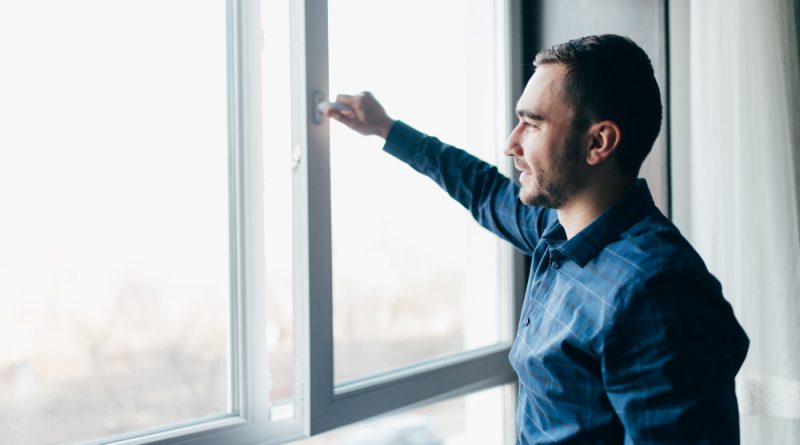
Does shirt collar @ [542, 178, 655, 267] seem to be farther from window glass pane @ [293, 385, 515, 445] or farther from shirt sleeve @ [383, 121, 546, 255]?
window glass pane @ [293, 385, 515, 445]

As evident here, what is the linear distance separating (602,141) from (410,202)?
0.55m

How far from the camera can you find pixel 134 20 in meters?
1.12

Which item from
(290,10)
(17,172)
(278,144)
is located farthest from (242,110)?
(17,172)

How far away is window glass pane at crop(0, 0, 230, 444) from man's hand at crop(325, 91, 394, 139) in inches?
9.2

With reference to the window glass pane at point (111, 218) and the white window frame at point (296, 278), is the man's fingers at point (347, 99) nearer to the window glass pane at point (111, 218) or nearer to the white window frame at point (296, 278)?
the white window frame at point (296, 278)

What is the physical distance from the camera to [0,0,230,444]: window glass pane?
100 cm

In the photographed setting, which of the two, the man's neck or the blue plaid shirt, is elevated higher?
the man's neck

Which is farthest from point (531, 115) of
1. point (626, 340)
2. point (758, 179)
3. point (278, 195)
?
point (758, 179)

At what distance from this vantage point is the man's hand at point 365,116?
47.9 inches

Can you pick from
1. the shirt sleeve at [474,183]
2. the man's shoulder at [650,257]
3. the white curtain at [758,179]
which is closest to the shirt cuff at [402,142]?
the shirt sleeve at [474,183]

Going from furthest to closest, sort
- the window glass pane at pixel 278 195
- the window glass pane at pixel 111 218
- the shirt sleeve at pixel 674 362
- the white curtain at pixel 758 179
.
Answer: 1. the white curtain at pixel 758 179
2. the window glass pane at pixel 278 195
3. the window glass pane at pixel 111 218
4. the shirt sleeve at pixel 674 362

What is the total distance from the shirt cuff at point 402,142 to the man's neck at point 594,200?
1.16 feet

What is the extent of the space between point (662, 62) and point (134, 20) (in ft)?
3.64

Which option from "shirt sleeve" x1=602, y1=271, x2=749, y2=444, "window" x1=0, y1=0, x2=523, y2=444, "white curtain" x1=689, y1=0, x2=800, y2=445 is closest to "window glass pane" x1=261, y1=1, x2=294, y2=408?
"window" x1=0, y1=0, x2=523, y2=444
